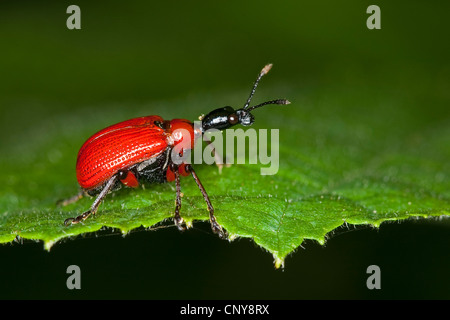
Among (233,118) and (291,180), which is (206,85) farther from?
(291,180)

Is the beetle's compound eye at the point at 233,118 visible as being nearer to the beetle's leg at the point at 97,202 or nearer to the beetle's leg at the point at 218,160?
the beetle's leg at the point at 218,160

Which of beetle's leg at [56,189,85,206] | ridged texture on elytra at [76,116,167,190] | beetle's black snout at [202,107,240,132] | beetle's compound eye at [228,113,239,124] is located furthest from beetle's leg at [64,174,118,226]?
beetle's compound eye at [228,113,239,124]

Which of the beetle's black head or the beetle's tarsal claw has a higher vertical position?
the beetle's black head

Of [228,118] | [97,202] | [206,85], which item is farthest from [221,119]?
[206,85]

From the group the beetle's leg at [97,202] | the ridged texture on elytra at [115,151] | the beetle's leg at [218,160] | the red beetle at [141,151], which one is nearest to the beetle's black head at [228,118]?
the red beetle at [141,151]

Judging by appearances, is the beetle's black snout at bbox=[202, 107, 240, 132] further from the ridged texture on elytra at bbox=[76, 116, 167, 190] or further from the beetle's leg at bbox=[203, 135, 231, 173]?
the ridged texture on elytra at bbox=[76, 116, 167, 190]
